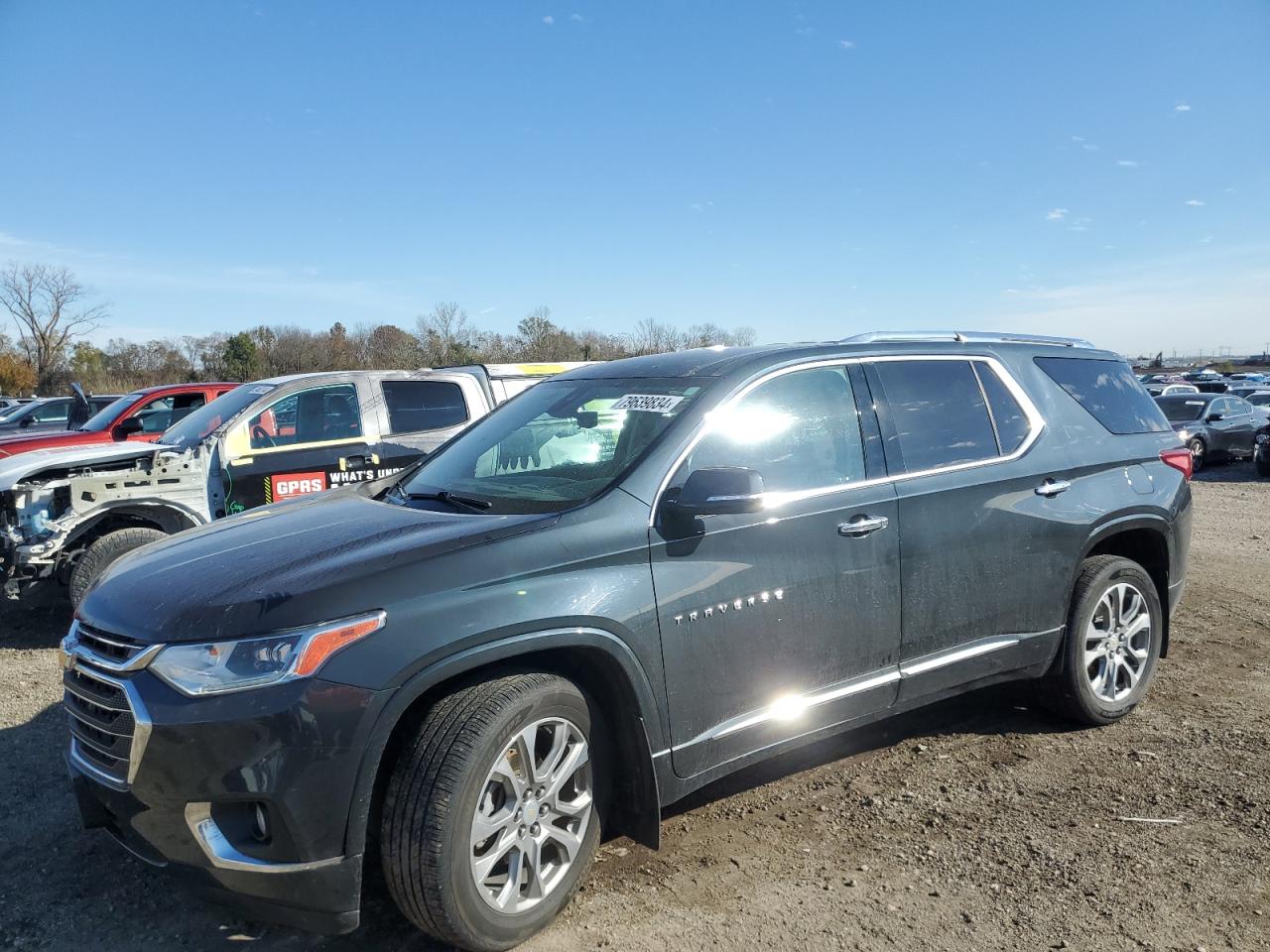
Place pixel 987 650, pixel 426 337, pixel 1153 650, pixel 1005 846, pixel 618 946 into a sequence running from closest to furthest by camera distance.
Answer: pixel 618 946
pixel 1005 846
pixel 987 650
pixel 1153 650
pixel 426 337

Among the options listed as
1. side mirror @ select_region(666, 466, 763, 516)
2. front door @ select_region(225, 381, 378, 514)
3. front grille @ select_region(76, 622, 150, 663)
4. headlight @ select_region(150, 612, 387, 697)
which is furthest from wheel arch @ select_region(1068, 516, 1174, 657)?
front door @ select_region(225, 381, 378, 514)

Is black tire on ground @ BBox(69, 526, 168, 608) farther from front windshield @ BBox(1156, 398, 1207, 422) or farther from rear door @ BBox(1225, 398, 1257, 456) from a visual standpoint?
rear door @ BBox(1225, 398, 1257, 456)

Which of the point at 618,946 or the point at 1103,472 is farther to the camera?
the point at 1103,472

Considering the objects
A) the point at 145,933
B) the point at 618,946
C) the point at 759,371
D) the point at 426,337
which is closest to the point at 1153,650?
the point at 759,371

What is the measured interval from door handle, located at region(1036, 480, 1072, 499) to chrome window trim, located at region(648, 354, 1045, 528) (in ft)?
0.58

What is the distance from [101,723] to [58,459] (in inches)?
182

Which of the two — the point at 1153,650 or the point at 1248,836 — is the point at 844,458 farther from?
the point at 1153,650

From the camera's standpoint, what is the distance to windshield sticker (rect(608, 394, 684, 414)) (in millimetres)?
3465

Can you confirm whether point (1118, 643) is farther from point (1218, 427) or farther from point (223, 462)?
point (1218, 427)

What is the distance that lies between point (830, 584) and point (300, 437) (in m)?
5.24

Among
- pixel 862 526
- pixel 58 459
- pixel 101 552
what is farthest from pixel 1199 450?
pixel 58 459

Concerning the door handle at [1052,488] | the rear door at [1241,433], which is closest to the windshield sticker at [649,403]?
the door handle at [1052,488]

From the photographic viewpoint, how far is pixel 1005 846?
132 inches

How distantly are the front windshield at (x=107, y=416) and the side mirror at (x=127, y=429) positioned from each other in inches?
9.2
